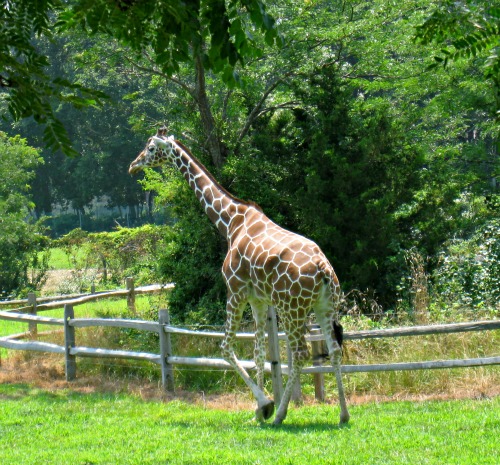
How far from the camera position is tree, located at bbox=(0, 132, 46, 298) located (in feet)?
96.4

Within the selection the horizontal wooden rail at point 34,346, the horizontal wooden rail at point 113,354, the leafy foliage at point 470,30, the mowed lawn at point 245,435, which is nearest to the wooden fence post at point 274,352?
the mowed lawn at point 245,435

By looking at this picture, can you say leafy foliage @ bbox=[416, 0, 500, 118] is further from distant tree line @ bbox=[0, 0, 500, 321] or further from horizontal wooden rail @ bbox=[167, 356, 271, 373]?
distant tree line @ bbox=[0, 0, 500, 321]

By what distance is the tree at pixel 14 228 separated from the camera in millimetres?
29391

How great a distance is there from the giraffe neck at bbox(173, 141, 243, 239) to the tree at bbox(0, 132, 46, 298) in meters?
19.2

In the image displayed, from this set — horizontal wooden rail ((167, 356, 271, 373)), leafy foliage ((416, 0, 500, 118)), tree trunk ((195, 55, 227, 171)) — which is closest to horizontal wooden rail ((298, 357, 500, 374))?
horizontal wooden rail ((167, 356, 271, 373))

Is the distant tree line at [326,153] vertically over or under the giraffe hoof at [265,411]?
over

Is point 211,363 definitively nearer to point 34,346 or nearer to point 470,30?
point 34,346

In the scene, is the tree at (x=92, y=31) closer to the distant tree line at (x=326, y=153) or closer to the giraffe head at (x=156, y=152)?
the giraffe head at (x=156, y=152)

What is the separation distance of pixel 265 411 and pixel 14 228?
23.6 metres

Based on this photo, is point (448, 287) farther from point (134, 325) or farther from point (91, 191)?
point (91, 191)

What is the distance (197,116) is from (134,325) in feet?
19.2

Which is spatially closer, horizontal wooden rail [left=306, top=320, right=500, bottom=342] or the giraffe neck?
horizontal wooden rail [left=306, top=320, right=500, bottom=342]

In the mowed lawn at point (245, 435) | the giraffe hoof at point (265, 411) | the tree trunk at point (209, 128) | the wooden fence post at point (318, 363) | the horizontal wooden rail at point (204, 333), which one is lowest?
the mowed lawn at point (245, 435)

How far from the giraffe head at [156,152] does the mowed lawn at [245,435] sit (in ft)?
11.2
